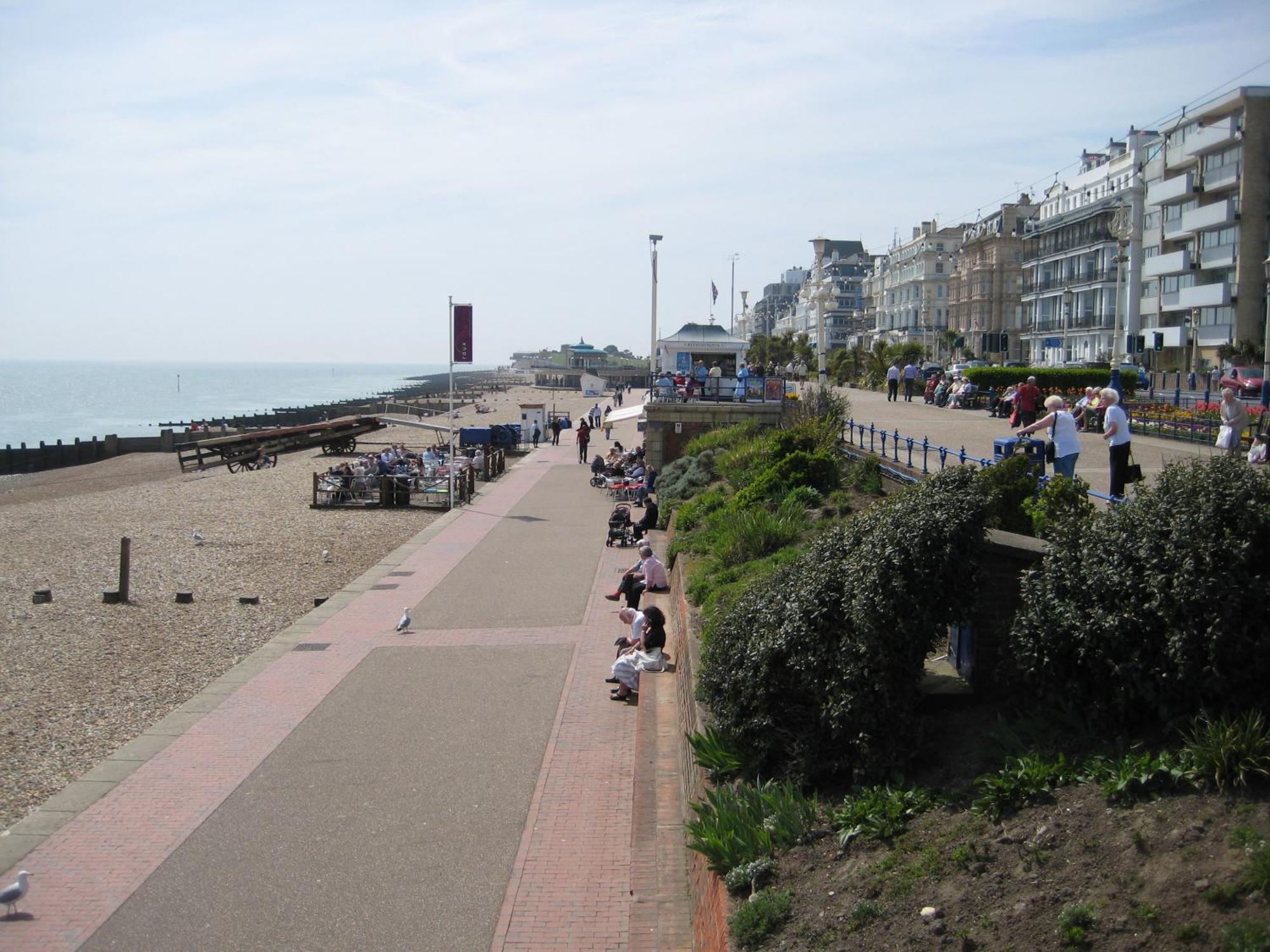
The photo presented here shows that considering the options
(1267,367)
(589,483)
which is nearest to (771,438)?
(589,483)

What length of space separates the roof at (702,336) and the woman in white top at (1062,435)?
2771 centimetres

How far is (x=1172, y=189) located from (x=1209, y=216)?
3.90 metres

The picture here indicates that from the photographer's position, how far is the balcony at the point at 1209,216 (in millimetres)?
44469

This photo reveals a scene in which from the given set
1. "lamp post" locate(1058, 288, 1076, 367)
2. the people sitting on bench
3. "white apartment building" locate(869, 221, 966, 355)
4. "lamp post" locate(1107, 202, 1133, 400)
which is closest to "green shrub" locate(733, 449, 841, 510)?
the people sitting on bench

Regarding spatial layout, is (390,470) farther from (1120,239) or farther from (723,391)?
(1120,239)

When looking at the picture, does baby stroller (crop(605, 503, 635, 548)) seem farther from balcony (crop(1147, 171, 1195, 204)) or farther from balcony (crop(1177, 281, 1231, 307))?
balcony (crop(1147, 171, 1195, 204))

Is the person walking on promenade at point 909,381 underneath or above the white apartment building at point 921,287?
underneath

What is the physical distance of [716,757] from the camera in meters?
7.44

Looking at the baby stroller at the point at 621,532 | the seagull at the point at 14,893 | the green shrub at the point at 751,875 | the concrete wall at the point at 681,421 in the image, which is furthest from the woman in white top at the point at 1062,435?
the concrete wall at the point at 681,421

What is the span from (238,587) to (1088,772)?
1747 centimetres

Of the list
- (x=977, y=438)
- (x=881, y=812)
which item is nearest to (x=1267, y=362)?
(x=977, y=438)

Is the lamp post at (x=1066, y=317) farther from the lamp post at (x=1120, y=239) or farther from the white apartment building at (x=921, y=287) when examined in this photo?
the white apartment building at (x=921, y=287)

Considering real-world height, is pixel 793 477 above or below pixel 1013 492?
below

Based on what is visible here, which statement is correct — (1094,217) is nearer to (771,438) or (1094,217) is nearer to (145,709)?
(771,438)
